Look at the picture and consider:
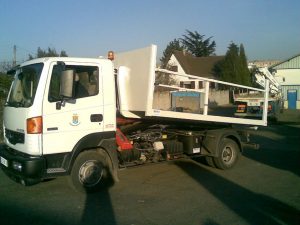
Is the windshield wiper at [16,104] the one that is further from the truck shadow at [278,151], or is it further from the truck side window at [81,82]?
the truck shadow at [278,151]

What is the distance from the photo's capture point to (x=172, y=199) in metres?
7.26

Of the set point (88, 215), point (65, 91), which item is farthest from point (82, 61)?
point (88, 215)

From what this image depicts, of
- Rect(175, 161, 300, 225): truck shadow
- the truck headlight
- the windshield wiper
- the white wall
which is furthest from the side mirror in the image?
the white wall

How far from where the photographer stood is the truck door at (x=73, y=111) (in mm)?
6855

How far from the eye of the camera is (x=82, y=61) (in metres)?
7.33

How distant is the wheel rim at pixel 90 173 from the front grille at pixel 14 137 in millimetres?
1217

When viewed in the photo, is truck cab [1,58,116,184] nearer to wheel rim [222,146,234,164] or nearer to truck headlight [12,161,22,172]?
truck headlight [12,161,22,172]

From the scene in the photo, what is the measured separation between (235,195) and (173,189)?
128 cm

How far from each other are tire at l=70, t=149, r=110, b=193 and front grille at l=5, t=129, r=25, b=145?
1.06 m

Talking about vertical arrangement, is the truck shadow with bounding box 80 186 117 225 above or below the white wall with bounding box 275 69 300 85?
below

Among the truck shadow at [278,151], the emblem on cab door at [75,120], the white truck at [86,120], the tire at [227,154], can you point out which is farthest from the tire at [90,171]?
the truck shadow at [278,151]

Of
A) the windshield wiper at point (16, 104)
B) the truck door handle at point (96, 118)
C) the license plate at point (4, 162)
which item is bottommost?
the license plate at point (4, 162)

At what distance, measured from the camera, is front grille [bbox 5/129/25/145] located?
6926 mm

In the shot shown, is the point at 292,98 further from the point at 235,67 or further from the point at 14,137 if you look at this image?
the point at 14,137
